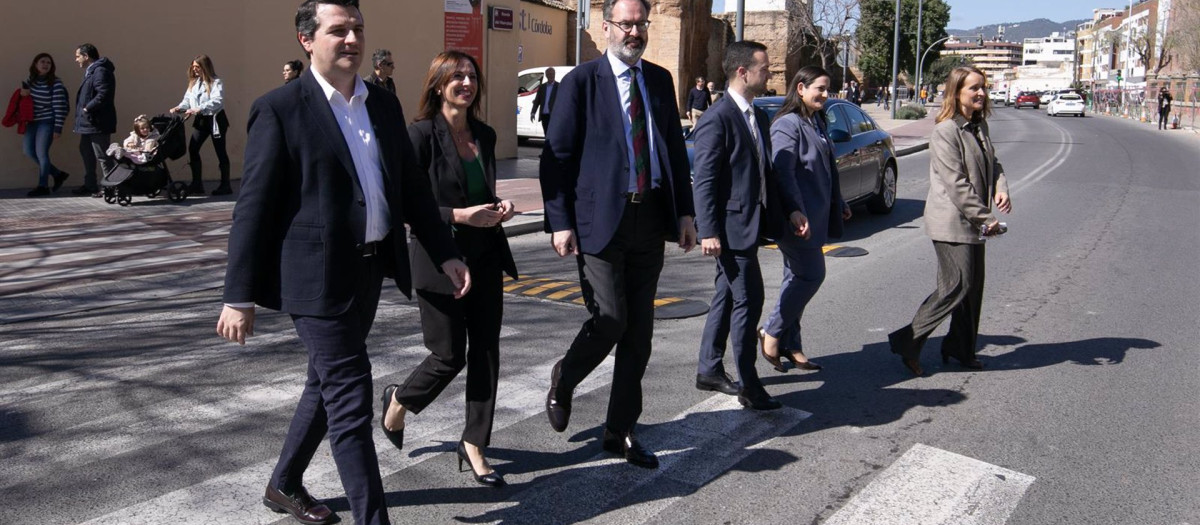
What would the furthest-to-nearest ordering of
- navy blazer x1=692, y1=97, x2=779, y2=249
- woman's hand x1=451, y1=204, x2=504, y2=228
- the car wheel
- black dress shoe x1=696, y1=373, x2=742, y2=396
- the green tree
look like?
the green tree, the car wheel, black dress shoe x1=696, y1=373, x2=742, y2=396, navy blazer x1=692, y1=97, x2=779, y2=249, woman's hand x1=451, y1=204, x2=504, y2=228

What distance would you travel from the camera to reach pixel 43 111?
475 inches

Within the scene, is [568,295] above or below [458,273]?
below

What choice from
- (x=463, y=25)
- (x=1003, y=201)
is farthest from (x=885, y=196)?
(x=463, y=25)

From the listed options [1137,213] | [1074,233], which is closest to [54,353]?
[1074,233]

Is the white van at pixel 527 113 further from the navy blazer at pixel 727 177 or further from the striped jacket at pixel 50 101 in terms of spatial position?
the navy blazer at pixel 727 177

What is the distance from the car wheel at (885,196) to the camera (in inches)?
518

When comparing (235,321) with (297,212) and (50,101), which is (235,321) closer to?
(297,212)

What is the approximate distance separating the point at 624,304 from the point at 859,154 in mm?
8778

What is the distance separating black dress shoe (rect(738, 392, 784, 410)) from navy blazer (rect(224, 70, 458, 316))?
2.47 metres

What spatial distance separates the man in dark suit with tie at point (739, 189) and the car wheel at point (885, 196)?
325 inches

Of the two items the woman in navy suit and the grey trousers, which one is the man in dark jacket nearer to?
the woman in navy suit

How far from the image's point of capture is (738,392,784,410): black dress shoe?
5.19 metres

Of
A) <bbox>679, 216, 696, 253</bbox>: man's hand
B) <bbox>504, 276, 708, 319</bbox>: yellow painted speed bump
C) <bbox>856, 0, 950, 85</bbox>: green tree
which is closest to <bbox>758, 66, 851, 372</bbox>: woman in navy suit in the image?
<bbox>679, 216, 696, 253</bbox>: man's hand

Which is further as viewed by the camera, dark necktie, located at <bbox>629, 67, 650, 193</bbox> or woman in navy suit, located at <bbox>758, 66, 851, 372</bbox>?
woman in navy suit, located at <bbox>758, 66, 851, 372</bbox>
